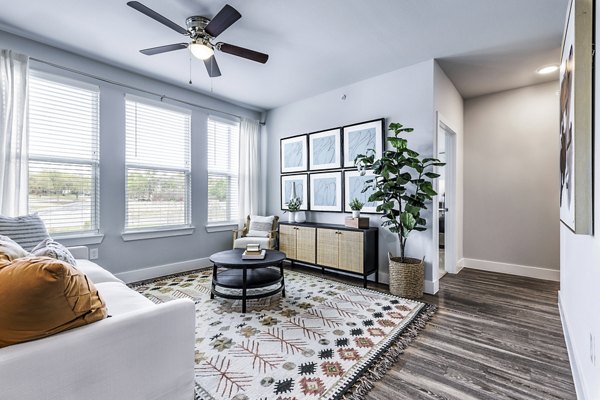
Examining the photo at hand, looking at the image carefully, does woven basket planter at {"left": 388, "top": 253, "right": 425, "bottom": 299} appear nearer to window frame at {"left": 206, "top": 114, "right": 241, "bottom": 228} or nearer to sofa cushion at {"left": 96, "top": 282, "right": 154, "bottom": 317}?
sofa cushion at {"left": 96, "top": 282, "right": 154, "bottom": 317}

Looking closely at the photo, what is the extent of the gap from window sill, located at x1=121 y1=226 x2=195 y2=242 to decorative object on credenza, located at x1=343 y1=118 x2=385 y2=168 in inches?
101

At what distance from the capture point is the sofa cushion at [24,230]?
2264 millimetres

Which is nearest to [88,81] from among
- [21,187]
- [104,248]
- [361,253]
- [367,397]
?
[21,187]

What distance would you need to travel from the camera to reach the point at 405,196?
318 cm

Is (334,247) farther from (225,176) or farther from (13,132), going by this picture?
(13,132)

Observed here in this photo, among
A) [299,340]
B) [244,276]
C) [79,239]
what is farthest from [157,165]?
[299,340]

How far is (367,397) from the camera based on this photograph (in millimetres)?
1575

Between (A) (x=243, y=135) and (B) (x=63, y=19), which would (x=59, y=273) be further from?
(A) (x=243, y=135)

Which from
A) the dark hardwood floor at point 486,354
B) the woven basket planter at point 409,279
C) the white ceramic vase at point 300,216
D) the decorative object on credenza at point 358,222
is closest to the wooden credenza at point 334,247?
the decorative object on credenza at point 358,222

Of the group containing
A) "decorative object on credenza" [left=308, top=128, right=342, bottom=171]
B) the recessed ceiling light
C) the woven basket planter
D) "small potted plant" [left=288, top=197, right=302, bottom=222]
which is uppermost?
the recessed ceiling light

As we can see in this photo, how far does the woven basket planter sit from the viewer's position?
10.1ft

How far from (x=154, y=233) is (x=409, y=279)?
3.34m

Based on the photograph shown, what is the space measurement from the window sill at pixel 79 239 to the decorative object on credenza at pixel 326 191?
2883mm

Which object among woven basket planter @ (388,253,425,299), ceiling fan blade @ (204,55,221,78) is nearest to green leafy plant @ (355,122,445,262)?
woven basket planter @ (388,253,425,299)
